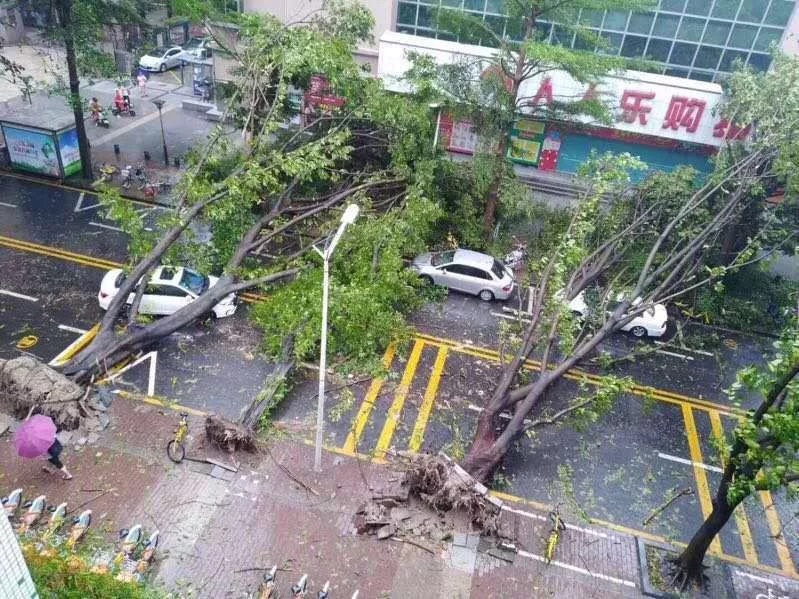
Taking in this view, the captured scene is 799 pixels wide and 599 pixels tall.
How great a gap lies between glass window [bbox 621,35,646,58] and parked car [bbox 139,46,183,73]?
2371 centimetres

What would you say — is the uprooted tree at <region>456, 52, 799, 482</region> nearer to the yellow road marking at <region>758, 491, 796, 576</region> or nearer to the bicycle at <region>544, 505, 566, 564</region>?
the bicycle at <region>544, 505, 566, 564</region>

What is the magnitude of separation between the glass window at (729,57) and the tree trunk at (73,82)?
2328 centimetres

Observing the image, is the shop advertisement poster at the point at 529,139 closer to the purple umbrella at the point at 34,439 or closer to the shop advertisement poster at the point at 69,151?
the shop advertisement poster at the point at 69,151

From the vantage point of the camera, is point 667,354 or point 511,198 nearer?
point 667,354

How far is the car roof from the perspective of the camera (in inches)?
711

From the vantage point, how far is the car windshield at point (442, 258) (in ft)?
60.5

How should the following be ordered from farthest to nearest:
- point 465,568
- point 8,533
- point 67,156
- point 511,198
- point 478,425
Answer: point 67,156 < point 511,198 < point 478,425 < point 465,568 < point 8,533

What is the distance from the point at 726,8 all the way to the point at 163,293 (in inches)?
866

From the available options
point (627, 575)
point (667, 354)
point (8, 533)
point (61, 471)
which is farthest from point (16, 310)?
point (667, 354)

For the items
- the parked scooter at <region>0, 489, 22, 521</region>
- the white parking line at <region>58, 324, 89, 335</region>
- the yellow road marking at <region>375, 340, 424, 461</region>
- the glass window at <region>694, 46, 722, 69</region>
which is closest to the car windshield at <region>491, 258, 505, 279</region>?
the yellow road marking at <region>375, 340, 424, 461</region>

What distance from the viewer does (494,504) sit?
11.2 metres

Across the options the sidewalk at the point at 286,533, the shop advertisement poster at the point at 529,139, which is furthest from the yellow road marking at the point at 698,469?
the shop advertisement poster at the point at 529,139

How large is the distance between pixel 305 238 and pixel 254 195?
393cm

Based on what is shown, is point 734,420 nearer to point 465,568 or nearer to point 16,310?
point 465,568
